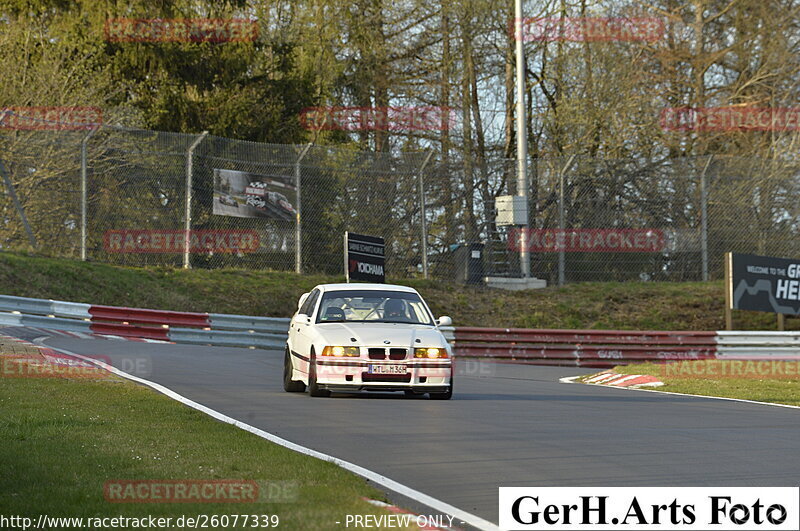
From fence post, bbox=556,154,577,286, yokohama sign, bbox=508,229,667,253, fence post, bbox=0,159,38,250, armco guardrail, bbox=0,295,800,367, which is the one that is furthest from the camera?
yokohama sign, bbox=508,229,667,253

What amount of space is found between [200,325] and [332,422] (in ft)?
45.9

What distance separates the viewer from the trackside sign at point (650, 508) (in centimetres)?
675

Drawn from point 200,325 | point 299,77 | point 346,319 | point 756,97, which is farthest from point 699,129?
point 346,319

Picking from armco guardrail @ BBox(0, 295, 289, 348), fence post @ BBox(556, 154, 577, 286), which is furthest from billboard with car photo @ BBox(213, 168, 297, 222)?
fence post @ BBox(556, 154, 577, 286)

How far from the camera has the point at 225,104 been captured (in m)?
36.6

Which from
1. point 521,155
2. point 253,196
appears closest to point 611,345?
point 521,155

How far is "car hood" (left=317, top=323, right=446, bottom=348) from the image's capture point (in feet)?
47.6

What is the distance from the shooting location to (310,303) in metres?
16.4

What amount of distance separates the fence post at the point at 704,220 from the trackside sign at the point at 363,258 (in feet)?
36.6

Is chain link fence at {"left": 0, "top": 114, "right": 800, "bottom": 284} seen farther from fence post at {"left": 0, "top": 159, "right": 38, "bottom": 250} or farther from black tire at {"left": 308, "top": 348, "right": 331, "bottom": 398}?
black tire at {"left": 308, "top": 348, "right": 331, "bottom": 398}

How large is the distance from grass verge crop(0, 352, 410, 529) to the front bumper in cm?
221

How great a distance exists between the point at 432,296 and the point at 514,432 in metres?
20.5

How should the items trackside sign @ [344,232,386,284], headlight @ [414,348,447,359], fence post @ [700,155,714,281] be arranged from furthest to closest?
1. fence post @ [700,155,714,281]
2. trackside sign @ [344,232,386,284]
3. headlight @ [414,348,447,359]

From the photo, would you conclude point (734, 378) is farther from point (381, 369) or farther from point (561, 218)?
point (561, 218)
